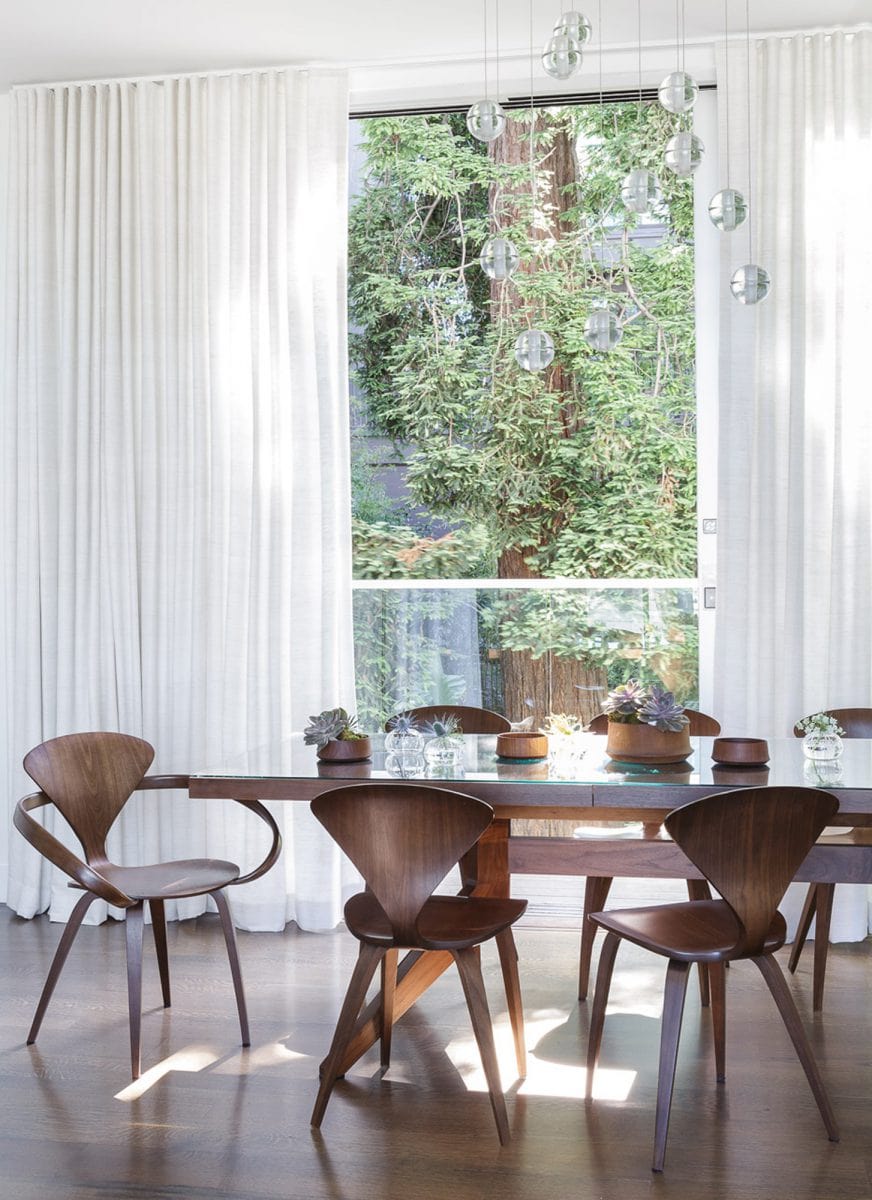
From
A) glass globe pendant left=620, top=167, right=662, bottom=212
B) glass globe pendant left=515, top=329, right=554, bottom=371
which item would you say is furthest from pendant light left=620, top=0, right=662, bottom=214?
glass globe pendant left=515, top=329, right=554, bottom=371

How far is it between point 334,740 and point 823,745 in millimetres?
1305

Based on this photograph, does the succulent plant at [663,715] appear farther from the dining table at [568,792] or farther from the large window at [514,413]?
the large window at [514,413]

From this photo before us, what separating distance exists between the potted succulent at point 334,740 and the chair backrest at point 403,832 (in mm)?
558

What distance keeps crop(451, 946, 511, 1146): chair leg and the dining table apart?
36 cm

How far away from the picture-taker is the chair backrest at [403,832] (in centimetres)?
266

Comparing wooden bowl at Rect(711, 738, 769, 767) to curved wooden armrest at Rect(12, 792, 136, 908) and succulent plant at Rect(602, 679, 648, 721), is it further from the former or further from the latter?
curved wooden armrest at Rect(12, 792, 136, 908)

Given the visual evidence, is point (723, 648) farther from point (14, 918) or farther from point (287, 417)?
point (14, 918)

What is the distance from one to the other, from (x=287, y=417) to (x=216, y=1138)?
2.64 m

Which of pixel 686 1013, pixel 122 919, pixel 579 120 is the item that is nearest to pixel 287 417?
pixel 579 120

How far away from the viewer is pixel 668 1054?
2631mm

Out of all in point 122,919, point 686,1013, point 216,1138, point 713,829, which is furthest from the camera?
point 122,919

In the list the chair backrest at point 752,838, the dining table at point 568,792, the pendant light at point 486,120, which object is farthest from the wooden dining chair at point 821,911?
the pendant light at point 486,120

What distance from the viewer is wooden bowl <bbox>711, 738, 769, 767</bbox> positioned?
3.11 meters

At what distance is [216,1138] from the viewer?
110 inches
